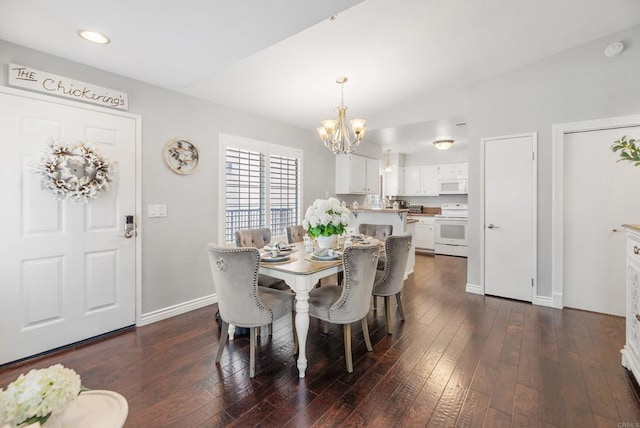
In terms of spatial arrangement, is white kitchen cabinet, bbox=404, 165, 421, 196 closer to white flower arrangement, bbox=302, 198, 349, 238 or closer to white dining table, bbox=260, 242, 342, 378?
white flower arrangement, bbox=302, 198, 349, 238

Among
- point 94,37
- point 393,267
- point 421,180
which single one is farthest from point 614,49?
point 94,37

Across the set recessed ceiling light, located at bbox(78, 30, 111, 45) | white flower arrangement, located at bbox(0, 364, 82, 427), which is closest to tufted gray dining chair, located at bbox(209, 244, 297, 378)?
white flower arrangement, located at bbox(0, 364, 82, 427)

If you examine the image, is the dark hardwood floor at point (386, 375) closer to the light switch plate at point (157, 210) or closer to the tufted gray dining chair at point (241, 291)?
the tufted gray dining chair at point (241, 291)

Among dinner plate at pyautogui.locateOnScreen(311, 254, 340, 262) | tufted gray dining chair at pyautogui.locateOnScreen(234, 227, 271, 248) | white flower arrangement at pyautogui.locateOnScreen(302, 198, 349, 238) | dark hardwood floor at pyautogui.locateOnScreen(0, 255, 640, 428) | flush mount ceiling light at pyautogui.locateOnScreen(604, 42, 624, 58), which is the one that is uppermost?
flush mount ceiling light at pyautogui.locateOnScreen(604, 42, 624, 58)

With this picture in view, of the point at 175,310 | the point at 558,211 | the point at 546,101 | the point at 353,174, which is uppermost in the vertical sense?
the point at 546,101

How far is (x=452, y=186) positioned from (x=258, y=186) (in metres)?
5.02

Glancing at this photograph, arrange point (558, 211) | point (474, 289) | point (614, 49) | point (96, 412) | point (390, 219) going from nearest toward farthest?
point (96, 412) → point (614, 49) → point (558, 211) → point (474, 289) → point (390, 219)

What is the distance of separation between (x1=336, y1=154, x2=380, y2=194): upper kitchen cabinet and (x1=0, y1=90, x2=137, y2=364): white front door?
11.8 feet

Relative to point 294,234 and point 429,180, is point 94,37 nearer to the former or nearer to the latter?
point 294,234

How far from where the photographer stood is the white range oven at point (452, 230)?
6496 millimetres

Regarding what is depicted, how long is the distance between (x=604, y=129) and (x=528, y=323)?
2.27 metres

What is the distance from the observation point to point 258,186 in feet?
13.9

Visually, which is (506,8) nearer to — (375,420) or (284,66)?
(284,66)

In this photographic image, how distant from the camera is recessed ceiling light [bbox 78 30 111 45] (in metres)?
2.08
